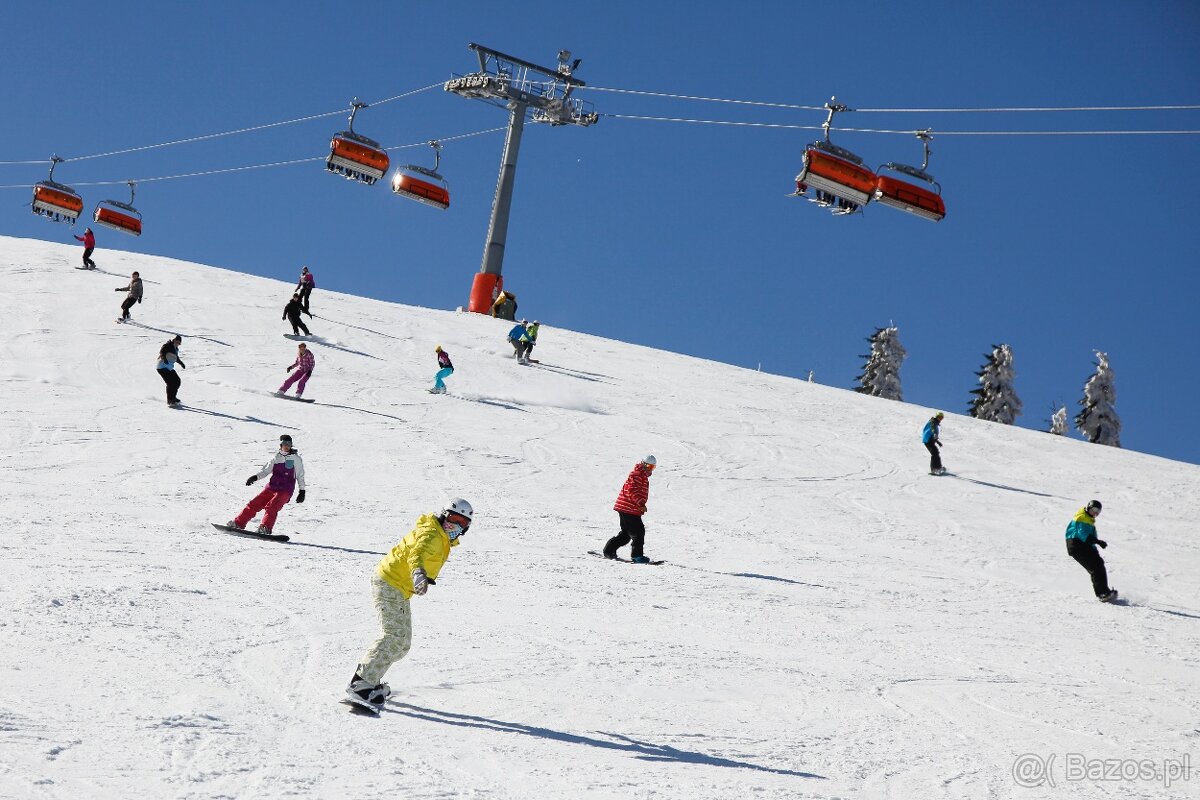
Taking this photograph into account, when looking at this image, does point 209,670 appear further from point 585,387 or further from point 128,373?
point 585,387

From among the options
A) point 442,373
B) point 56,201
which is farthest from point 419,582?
point 56,201

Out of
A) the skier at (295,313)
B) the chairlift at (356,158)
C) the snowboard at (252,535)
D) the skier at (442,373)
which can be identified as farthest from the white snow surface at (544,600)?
the chairlift at (356,158)

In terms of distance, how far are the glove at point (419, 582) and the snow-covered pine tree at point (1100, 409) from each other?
2389 inches

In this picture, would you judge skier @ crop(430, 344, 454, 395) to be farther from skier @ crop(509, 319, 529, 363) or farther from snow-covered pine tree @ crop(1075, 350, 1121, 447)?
snow-covered pine tree @ crop(1075, 350, 1121, 447)

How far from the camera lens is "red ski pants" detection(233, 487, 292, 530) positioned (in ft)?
40.8

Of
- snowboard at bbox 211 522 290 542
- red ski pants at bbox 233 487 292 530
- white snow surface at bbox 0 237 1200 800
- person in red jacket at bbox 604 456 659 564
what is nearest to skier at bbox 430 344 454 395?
white snow surface at bbox 0 237 1200 800

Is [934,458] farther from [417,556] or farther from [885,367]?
[885,367]

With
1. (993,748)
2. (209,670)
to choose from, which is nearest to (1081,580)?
(993,748)

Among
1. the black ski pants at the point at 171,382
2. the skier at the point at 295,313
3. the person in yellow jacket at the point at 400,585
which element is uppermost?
the skier at the point at 295,313

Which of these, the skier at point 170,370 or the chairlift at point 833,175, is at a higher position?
the chairlift at point 833,175

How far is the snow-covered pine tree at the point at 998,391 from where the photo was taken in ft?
212

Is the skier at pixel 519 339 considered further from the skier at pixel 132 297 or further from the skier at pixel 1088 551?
the skier at pixel 1088 551

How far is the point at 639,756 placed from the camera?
6691 millimetres

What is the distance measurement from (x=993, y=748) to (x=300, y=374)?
17079mm
